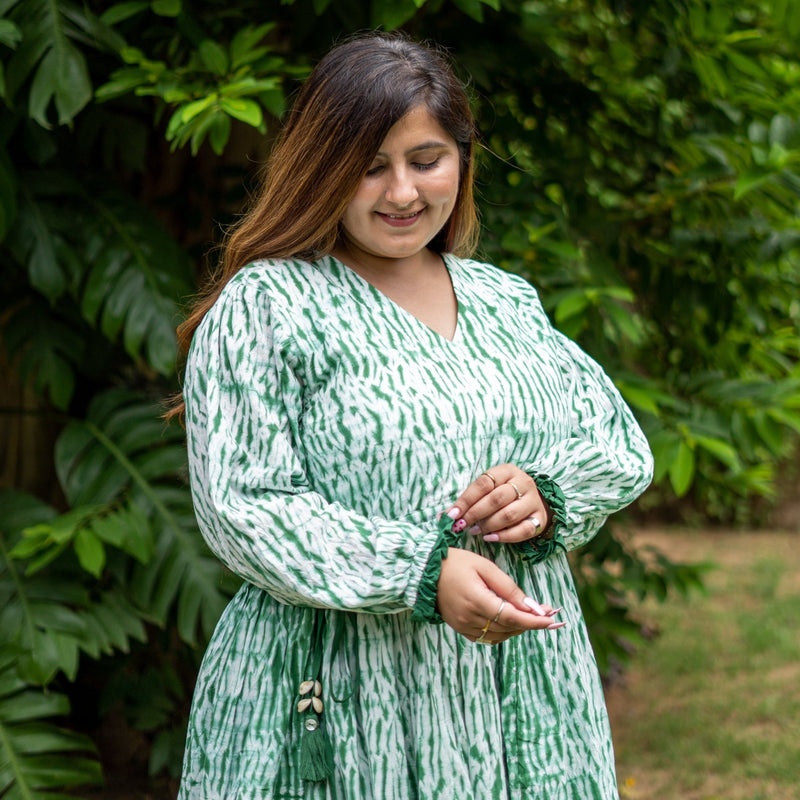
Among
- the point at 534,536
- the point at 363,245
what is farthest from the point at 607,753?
the point at 363,245

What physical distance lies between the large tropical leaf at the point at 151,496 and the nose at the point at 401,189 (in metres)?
1.33

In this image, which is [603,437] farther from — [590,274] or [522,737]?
[590,274]

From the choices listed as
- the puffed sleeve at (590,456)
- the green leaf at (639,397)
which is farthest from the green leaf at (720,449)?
the puffed sleeve at (590,456)

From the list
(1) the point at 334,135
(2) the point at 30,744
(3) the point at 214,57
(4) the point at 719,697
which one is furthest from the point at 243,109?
(4) the point at 719,697

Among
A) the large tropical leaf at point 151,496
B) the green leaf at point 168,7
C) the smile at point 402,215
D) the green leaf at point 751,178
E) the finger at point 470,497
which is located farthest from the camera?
the large tropical leaf at point 151,496

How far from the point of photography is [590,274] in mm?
2812

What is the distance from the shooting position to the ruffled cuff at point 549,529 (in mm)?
1613

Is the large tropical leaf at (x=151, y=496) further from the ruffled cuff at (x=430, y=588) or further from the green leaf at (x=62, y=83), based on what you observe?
the ruffled cuff at (x=430, y=588)

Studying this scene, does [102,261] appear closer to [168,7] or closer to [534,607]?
[168,7]

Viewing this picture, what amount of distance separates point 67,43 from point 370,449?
146cm

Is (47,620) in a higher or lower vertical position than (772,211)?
lower

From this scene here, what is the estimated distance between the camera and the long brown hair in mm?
1567

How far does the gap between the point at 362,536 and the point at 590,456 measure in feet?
1.40

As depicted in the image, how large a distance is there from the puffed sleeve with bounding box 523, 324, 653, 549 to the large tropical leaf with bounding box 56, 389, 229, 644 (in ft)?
4.13
